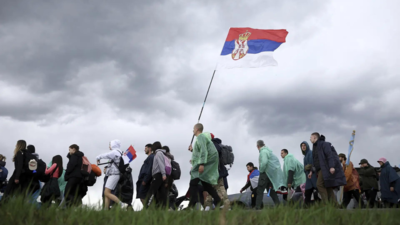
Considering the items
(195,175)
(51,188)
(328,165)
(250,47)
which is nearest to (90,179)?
(51,188)

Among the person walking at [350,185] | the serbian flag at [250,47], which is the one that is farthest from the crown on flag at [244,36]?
the person walking at [350,185]

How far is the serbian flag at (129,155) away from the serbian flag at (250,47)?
14.1ft

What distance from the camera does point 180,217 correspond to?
5.26 m

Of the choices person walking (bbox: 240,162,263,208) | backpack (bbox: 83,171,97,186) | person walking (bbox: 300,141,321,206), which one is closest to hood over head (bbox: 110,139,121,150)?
backpack (bbox: 83,171,97,186)

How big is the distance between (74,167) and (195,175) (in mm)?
3008

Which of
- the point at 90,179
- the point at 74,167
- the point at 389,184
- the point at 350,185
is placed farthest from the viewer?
the point at 389,184

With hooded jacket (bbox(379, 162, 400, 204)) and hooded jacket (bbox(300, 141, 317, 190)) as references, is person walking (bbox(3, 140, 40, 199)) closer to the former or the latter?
hooded jacket (bbox(300, 141, 317, 190))

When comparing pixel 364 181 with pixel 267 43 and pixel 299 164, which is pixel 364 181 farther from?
pixel 267 43

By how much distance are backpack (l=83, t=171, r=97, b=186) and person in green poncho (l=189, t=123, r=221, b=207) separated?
2917 mm

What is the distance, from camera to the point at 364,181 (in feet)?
46.1

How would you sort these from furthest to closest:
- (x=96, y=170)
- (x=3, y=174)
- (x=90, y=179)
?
(x=3, y=174) < (x=96, y=170) < (x=90, y=179)

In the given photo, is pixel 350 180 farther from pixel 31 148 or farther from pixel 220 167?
pixel 31 148

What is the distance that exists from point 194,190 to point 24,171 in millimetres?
3522

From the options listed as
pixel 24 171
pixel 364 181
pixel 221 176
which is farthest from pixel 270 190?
pixel 24 171
